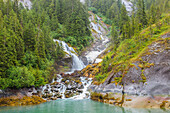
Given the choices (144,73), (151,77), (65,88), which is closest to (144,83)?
(151,77)

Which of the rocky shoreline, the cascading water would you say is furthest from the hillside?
the cascading water

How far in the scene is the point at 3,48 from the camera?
37.2 meters

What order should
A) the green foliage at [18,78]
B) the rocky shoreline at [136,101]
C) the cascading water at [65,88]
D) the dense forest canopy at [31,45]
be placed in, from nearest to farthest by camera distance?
the rocky shoreline at [136,101]
the green foliage at [18,78]
the dense forest canopy at [31,45]
the cascading water at [65,88]

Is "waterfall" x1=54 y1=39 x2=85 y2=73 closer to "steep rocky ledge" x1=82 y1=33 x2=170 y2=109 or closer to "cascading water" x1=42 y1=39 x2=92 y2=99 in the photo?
"cascading water" x1=42 y1=39 x2=92 y2=99

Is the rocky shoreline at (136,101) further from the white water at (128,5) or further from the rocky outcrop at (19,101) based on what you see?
the white water at (128,5)

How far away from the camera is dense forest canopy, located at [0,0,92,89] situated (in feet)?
123

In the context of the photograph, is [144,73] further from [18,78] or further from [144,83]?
[18,78]

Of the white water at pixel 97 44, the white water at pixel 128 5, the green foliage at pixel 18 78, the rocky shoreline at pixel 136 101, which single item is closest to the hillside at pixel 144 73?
the rocky shoreline at pixel 136 101

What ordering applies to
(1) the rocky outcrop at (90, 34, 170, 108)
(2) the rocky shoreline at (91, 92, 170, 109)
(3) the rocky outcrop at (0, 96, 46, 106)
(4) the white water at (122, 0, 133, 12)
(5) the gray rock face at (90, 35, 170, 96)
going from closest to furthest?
(2) the rocky shoreline at (91, 92, 170, 109) < (1) the rocky outcrop at (90, 34, 170, 108) < (5) the gray rock face at (90, 35, 170, 96) < (3) the rocky outcrop at (0, 96, 46, 106) < (4) the white water at (122, 0, 133, 12)

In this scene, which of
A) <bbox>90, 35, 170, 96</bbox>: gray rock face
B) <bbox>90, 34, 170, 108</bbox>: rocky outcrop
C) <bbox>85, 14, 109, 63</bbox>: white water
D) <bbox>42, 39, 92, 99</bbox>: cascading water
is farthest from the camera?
<bbox>85, 14, 109, 63</bbox>: white water

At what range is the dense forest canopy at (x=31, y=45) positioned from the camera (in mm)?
37469

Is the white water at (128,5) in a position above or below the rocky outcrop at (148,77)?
above

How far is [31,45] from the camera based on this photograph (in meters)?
49.5

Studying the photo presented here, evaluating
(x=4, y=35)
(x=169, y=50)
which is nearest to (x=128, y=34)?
(x=169, y=50)
